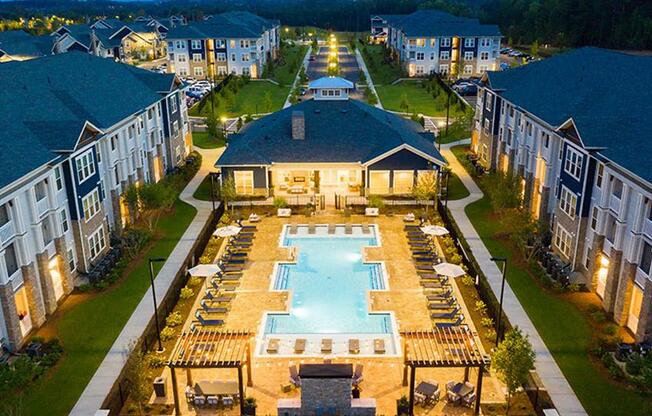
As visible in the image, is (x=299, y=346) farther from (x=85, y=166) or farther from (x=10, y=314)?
(x=85, y=166)

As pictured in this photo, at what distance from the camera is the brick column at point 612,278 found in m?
31.1

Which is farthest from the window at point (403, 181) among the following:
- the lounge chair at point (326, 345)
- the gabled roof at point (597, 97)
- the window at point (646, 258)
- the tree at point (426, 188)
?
the lounge chair at point (326, 345)

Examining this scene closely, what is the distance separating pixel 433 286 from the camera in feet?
118

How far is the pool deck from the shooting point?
2591 cm

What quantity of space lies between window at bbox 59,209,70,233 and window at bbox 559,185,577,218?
3207cm

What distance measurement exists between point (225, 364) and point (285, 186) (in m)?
29.2

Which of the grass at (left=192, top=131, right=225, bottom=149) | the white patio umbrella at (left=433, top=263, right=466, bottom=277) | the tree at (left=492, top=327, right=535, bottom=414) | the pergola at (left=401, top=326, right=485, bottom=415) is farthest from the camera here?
the grass at (left=192, top=131, right=225, bottom=149)

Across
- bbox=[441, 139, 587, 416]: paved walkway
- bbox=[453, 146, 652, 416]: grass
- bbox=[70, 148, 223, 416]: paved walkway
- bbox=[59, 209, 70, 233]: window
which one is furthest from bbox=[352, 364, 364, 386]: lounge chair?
bbox=[59, 209, 70, 233]: window

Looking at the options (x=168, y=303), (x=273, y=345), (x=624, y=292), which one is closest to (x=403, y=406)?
(x=273, y=345)

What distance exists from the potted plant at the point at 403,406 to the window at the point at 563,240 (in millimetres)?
18708

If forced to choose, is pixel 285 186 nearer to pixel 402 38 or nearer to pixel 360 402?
pixel 360 402

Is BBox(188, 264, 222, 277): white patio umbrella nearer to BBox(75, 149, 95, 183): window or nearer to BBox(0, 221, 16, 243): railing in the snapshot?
BBox(75, 149, 95, 183): window

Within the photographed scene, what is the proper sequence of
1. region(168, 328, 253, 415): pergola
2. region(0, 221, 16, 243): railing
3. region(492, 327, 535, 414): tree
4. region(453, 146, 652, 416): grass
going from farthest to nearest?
region(0, 221, 16, 243): railing → region(453, 146, 652, 416): grass → region(168, 328, 253, 415): pergola → region(492, 327, 535, 414): tree

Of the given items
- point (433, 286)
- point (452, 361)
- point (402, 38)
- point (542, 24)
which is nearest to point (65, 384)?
point (452, 361)
